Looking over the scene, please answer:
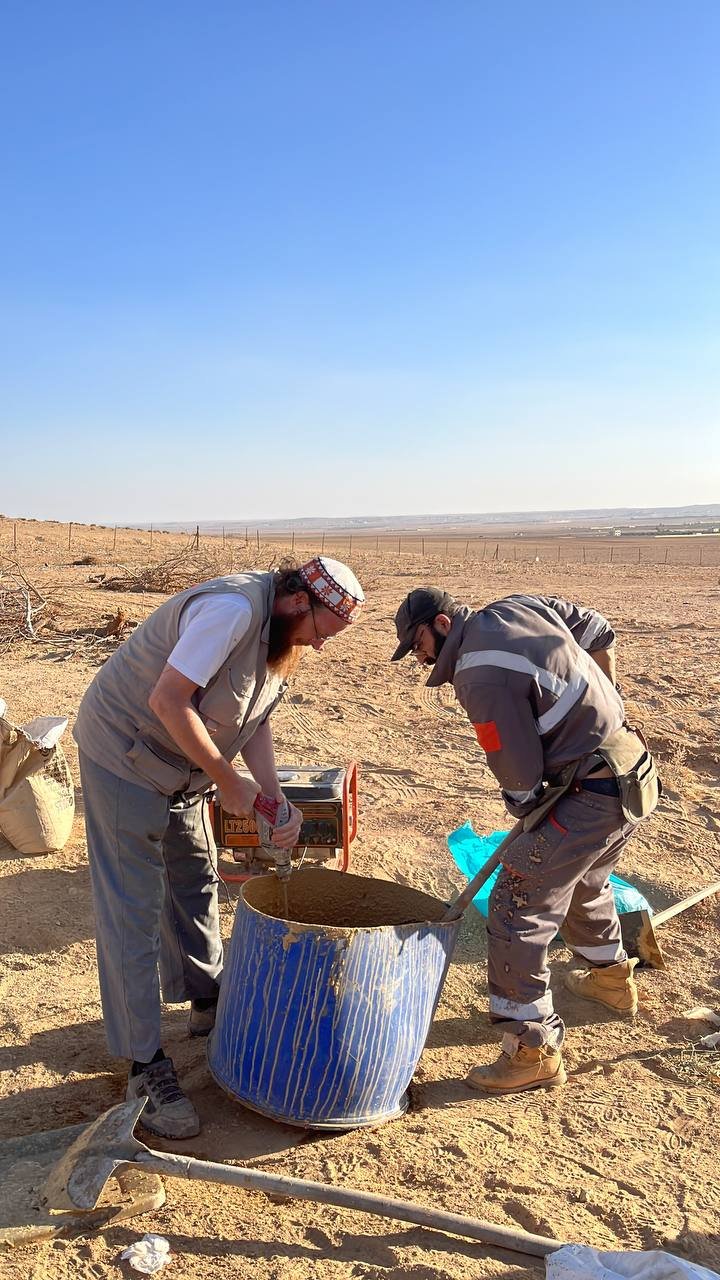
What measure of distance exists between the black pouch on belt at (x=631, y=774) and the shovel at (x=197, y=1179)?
1334mm

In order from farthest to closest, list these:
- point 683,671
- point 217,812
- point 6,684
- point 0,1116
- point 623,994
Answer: point 683,671 → point 6,684 → point 217,812 → point 623,994 → point 0,1116

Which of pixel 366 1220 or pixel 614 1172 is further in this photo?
pixel 614 1172

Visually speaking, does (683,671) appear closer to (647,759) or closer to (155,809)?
(647,759)

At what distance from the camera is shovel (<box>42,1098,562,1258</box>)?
248 centimetres

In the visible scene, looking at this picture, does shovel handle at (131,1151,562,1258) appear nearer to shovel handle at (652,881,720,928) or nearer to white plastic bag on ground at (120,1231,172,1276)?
white plastic bag on ground at (120,1231,172,1276)

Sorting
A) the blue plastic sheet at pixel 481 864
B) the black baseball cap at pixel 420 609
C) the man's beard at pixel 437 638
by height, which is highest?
the black baseball cap at pixel 420 609

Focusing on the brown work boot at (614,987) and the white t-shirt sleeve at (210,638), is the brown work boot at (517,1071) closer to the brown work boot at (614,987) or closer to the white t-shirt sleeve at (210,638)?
the brown work boot at (614,987)

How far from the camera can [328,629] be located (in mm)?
2896

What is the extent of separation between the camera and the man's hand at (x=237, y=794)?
2.82 m

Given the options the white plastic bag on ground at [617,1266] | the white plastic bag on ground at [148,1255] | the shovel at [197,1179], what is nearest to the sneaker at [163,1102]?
the shovel at [197,1179]

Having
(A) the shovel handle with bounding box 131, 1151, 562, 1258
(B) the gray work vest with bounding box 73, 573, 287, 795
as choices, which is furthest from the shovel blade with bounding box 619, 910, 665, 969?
(B) the gray work vest with bounding box 73, 573, 287, 795

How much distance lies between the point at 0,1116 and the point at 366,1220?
1.30 m

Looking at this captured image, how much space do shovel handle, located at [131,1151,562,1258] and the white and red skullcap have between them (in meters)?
1.54

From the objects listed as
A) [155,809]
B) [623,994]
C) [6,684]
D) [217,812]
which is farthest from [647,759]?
[6,684]
